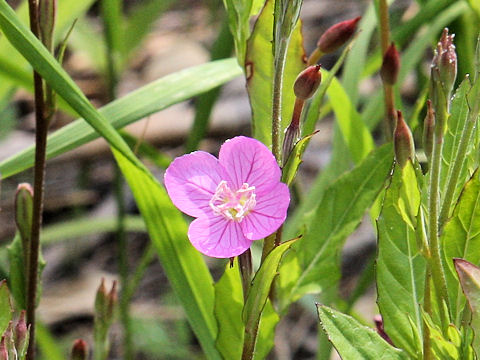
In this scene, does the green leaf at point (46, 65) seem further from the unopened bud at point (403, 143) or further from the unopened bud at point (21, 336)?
the unopened bud at point (403, 143)

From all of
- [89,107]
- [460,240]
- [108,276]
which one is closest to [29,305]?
[89,107]

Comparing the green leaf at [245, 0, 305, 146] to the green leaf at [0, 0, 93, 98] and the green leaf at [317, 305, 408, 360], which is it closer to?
the green leaf at [317, 305, 408, 360]

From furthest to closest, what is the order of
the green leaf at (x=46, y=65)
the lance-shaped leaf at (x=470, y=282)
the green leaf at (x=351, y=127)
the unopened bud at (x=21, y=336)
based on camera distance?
the green leaf at (x=351, y=127)
the green leaf at (x=46, y=65)
the unopened bud at (x=21, y=336)
the lance-shaped leaf at (x=470, y=282)

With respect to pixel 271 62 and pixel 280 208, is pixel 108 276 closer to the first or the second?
pixel 271 62

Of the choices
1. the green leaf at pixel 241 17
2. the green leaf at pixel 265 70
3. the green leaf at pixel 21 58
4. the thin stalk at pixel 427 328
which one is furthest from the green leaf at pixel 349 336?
the green leaf at pixel 21 58

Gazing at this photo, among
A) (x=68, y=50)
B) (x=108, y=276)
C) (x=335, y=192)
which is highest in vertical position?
(x=68, y=50)

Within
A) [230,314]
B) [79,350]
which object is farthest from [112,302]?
[230,314]

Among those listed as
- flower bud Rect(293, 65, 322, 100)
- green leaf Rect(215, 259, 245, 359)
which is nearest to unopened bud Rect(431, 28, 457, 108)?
flower bud Rect(293, 65, 322, 100)
